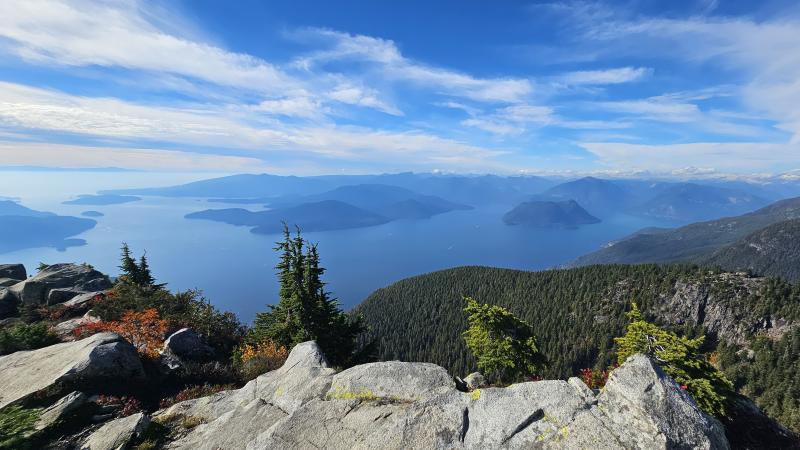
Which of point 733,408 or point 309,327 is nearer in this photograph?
point 733,408

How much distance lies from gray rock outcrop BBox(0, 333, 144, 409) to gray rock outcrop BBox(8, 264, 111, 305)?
71.1 feet

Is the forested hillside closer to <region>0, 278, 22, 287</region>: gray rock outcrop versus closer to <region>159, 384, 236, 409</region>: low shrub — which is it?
<region>0, 278, 22, 287</region>: gray rock outcrop

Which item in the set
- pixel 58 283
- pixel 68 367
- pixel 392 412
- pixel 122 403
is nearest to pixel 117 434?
pixel 122 403

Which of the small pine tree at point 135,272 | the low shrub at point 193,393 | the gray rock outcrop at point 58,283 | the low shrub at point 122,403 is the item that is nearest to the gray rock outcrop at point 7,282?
the gray rock outcrop at point 58,283

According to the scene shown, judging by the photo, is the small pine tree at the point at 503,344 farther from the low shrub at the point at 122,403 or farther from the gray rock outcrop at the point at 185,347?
the low shrub at the point at 122,403

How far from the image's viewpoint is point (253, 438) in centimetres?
1050

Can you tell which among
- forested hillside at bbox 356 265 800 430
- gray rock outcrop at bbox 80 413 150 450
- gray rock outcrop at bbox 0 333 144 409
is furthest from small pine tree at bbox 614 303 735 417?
forested hillside at bbox 356 265 800 430

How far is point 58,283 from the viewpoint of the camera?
121 ft

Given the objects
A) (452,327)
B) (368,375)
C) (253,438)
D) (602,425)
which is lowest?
(452,327)

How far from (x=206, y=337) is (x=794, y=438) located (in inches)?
1257

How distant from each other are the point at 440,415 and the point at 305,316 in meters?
21.4

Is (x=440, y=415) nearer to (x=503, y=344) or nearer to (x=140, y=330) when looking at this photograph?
(x=140, y=330)

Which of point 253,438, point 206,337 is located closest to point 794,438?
point 253,438

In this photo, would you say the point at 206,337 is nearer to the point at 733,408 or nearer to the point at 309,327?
the point at 309,327
